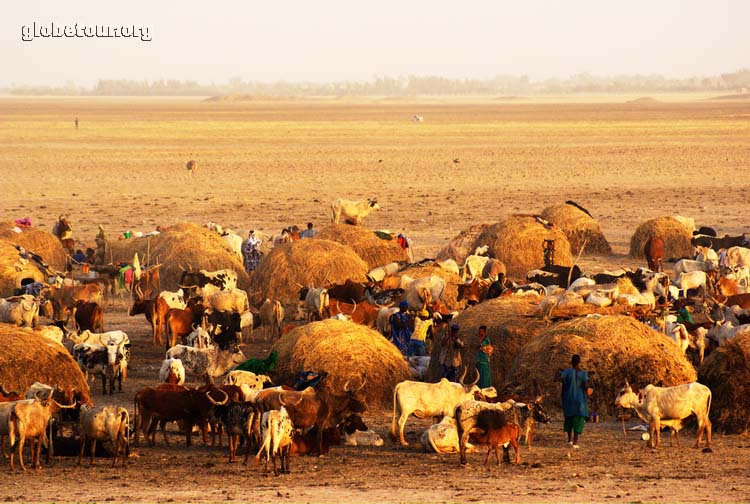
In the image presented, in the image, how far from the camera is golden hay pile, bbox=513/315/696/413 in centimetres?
1741

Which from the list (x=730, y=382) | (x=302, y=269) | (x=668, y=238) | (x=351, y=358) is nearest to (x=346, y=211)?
(x=668, y=238)

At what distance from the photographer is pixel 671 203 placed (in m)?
47.1

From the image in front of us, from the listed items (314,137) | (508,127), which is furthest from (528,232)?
(508,127)

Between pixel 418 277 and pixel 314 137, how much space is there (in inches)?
2716

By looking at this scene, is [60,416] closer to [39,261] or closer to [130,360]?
[130,360]

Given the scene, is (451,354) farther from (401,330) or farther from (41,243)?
(41,243)

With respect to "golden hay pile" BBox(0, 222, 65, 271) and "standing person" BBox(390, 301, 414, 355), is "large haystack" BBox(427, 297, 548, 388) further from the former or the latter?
"golden hay pile" BBox(0, 222, 65, 271)

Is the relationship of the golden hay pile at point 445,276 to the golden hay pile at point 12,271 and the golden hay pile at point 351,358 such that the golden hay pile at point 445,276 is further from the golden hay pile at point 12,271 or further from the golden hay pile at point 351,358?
the golden hay pile at point 12,271

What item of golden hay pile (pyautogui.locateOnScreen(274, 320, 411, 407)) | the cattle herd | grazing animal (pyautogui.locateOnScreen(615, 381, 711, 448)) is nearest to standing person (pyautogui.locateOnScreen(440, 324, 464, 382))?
golden hay pile (pyautogui.locateOnScreen(274, 320, 411, 407))

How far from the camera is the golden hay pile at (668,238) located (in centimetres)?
3288

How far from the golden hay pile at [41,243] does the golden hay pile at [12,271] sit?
2.93 meters

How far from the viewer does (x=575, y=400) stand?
15.6 metres

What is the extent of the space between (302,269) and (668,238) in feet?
37.4

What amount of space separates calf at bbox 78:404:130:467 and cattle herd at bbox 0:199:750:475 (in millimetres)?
19
